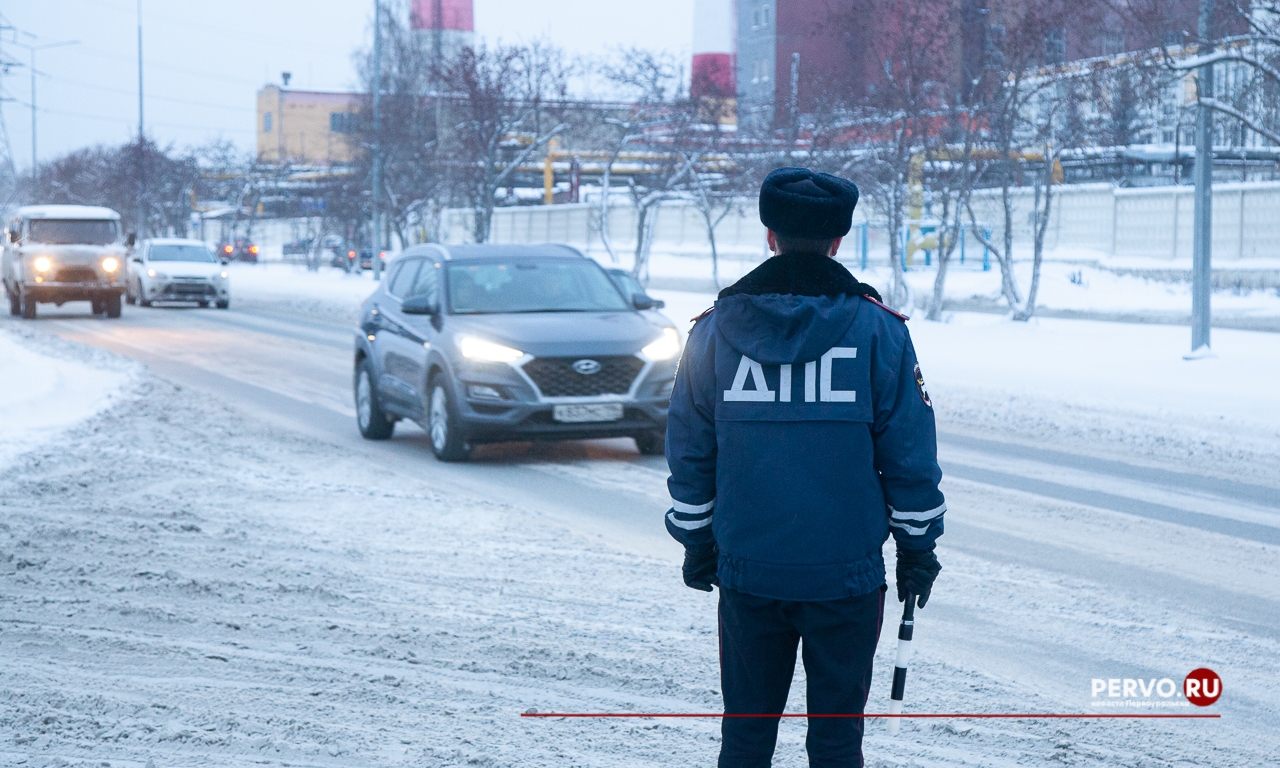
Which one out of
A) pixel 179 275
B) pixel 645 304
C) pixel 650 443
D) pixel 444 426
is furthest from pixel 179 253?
pixel 650 443

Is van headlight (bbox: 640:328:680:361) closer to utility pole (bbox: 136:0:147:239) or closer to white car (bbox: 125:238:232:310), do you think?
white car (bbox: 125:238:232:310)

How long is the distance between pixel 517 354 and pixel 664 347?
1115mm

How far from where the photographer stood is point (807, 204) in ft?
10.5

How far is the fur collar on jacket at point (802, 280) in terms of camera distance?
317 cm

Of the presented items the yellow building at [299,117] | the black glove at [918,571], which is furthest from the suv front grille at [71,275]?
the yellow building at [299,117]

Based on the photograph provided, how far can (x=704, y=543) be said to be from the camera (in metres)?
3.34

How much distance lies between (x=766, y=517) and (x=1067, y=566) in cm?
484

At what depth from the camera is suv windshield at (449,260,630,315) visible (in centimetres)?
1187

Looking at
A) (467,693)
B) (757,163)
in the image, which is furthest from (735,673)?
(757,163)

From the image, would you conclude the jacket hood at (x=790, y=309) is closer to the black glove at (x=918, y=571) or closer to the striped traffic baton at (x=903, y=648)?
the black glove at (x=918, y=571)

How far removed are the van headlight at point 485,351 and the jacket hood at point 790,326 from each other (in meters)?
7.82

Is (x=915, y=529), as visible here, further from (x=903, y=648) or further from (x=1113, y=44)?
(x=1113, y=44)

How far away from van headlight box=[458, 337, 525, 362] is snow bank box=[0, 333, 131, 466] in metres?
3.33

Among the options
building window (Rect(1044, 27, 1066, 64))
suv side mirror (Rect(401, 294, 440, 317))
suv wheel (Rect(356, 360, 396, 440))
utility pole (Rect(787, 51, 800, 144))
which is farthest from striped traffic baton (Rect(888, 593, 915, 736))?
utility pole (Rect(787, 51, 800, 144))
